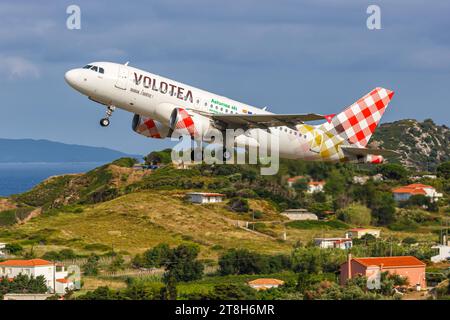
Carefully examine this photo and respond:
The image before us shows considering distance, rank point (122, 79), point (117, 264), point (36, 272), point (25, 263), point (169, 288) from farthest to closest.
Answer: point (117, 264), point (25, 263), point (36, 272), point (169, 288), point (122, 79)

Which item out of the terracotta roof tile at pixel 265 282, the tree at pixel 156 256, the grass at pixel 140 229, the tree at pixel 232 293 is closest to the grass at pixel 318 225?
the grass at pixel 140 229

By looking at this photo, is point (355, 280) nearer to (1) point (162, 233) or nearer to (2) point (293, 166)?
(2) point (293, 166)

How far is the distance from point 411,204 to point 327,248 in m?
11.9

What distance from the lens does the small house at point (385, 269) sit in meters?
83.2

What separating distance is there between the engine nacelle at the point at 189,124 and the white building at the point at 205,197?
52771mm

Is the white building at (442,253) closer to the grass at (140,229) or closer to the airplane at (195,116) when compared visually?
the grass at (140,229)

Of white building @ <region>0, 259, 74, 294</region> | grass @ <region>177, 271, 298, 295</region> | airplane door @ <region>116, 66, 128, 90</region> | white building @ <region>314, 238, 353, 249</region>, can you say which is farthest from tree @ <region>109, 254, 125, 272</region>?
airplane door @ <region>116, 66, 128, 90</region>

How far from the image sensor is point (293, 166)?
71562 mm

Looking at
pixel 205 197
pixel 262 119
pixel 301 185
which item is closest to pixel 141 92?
pixel 262 119

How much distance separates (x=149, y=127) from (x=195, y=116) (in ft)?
16.1

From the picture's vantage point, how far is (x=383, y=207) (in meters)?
85.7

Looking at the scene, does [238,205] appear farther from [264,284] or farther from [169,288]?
[169,288]
